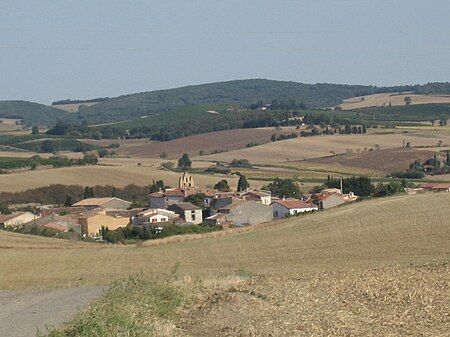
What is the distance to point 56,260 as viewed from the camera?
1268 inches

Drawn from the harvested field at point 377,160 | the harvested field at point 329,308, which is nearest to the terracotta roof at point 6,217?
the harvested field at point 377,160

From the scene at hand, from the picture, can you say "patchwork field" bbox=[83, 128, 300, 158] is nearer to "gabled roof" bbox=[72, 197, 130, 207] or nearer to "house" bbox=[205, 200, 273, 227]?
"gabled roof" bbox=[72, 197, 130, 207]

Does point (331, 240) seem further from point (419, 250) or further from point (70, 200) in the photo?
point (70, 200)

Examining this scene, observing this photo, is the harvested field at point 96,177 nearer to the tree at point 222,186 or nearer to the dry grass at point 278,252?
the tree at point 222,186

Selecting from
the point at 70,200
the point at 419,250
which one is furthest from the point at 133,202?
the point at 419,250

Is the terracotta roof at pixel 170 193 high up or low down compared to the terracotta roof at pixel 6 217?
down

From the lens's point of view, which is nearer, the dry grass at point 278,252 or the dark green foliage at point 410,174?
the dry grass at point 278,252

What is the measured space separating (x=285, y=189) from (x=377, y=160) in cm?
2182

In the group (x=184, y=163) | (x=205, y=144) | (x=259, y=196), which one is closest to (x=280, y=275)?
(x=259, y=196)

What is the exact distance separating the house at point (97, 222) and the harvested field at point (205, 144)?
56.7 m

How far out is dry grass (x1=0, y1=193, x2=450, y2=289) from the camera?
2734cm

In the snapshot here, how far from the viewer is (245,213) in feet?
225

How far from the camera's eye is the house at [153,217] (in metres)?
67.1

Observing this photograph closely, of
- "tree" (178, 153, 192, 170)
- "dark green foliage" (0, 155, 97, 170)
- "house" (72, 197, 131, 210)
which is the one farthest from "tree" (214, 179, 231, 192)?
"dark green foliage" (0, 155, 97, 170)
